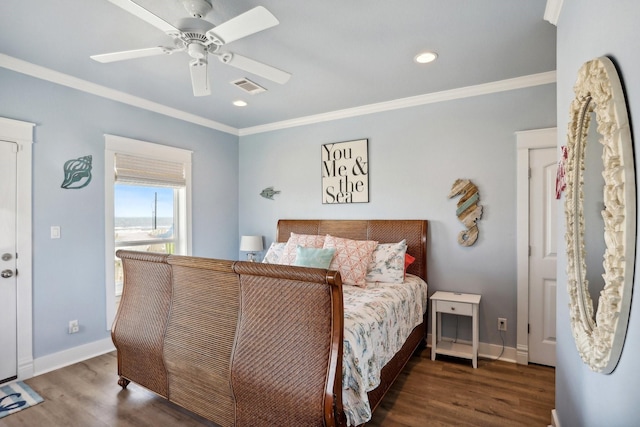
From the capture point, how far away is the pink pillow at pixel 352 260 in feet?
9.89

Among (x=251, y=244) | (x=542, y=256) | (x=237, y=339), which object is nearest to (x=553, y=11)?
(x=542, y=256)

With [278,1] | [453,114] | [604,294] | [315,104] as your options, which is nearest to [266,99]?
[315,104]

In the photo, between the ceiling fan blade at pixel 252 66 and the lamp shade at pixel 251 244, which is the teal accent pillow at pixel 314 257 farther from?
the ceiling fan blade at pixel 252 66

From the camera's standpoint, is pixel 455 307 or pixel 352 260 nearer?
pixel 455 307

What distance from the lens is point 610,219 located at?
97 cm

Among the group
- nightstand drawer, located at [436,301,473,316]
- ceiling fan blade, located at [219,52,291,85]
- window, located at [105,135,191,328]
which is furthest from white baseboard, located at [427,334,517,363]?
window, located at [105,135,191,328]

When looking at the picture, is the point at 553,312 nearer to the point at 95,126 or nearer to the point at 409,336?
the point at 409,336

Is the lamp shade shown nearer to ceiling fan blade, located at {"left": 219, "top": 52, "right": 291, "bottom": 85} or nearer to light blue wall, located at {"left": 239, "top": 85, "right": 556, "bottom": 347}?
light blue wall, located at {"left": 239, "top": 85, "right": 556, "bottom": 347}

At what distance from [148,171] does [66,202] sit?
2.75 ft

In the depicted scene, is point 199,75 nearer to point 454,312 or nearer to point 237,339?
point 237,339

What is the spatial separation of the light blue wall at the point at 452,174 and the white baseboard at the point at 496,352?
0.06 metres

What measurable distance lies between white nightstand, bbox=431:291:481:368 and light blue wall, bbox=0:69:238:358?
10.6ft

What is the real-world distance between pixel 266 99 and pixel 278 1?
5.44 ft

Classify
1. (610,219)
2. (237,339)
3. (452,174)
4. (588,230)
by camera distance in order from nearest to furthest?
1. (610,219)
2. (588,230)
3. (237,339)
4. (452,174)
